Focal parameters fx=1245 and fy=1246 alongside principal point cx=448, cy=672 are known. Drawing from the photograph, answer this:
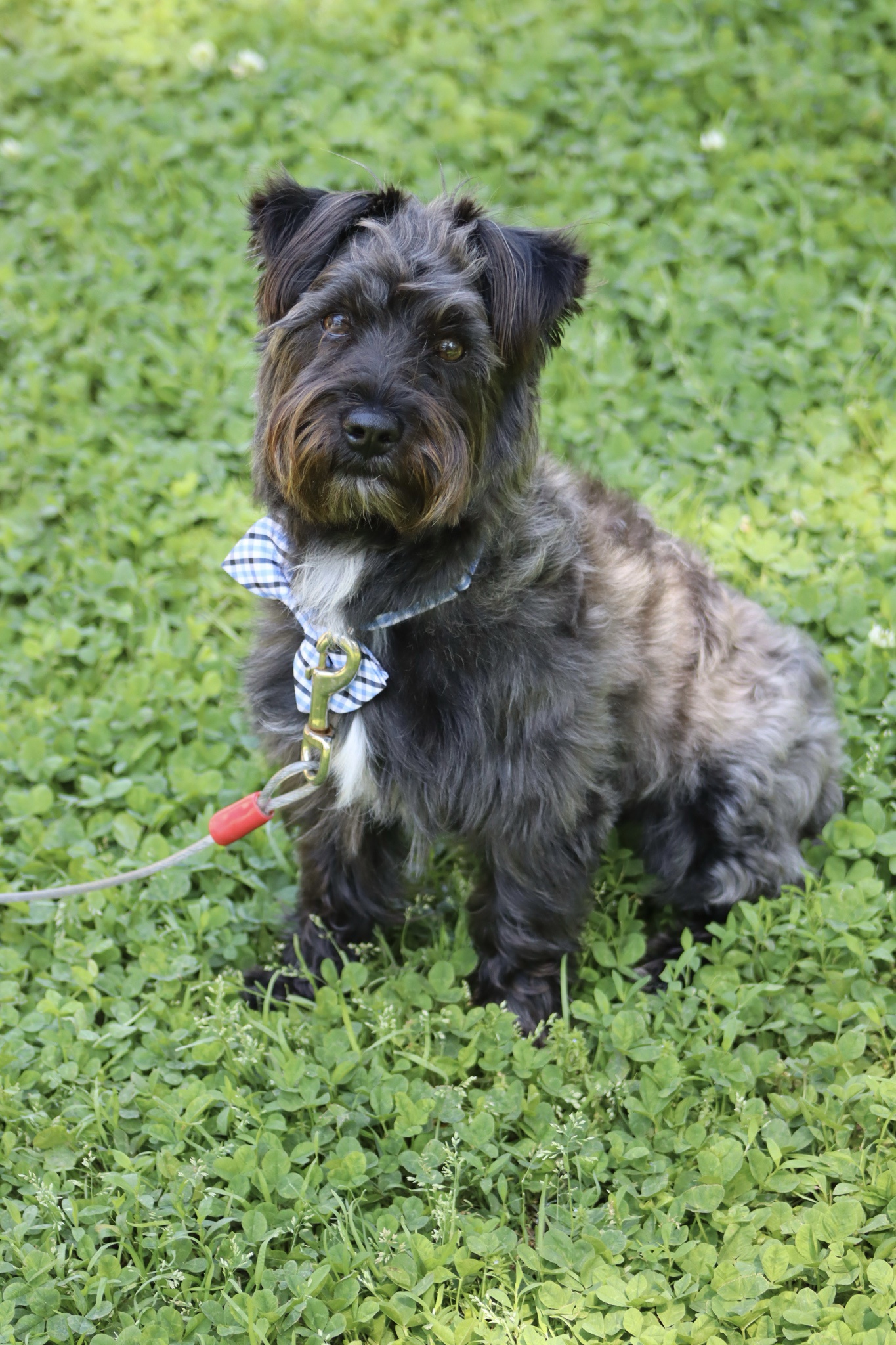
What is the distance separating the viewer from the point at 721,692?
11.7 ft

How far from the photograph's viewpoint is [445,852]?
3.83 meters

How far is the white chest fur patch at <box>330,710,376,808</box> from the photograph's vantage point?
10.00 ft

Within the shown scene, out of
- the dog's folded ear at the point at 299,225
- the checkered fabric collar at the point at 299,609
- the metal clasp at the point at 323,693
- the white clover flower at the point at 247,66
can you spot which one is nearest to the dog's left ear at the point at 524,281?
the dog's folded ear at the point at 299,225

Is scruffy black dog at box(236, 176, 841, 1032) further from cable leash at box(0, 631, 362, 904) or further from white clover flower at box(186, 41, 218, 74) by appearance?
white clover flower at box(186, 41, 218, 74)

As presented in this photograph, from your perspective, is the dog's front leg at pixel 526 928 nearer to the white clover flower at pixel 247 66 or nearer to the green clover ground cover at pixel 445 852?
the green clover ground cover at pixel 445 852

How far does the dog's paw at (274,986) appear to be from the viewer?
11.5 ft

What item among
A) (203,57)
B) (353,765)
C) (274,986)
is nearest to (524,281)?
(353,765)

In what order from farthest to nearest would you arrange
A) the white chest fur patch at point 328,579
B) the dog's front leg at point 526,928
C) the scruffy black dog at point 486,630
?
the dog's front leg at point 526,928
the white chest fur patch at point 328,579
the scruffy black dog at point 486,630

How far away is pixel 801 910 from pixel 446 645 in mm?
1395

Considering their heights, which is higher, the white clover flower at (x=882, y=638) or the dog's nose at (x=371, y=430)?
the dog's nose at (x=371, y=430)

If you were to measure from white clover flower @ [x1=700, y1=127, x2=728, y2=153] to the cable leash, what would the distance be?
408 cm

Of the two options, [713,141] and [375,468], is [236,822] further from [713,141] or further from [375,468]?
[713,141]

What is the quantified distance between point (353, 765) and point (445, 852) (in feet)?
2.84

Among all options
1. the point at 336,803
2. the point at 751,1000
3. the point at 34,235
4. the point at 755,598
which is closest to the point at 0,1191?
the point at 336,803
